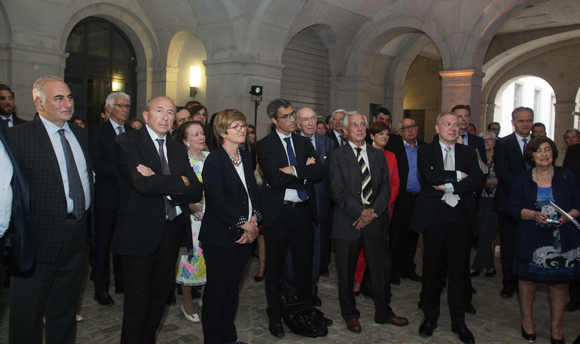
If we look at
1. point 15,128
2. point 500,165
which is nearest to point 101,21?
point 15,128

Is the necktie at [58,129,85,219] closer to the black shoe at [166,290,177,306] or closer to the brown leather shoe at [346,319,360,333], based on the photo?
the black shoe at [166,290,177,306]

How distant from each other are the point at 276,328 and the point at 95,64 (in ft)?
30.1

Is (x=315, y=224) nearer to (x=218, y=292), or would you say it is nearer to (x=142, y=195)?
(x=218, y=292)

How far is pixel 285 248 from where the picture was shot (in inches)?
159

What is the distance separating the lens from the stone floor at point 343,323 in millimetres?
3826

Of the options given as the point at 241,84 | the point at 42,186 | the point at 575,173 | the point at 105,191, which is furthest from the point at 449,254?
the point at 241,84


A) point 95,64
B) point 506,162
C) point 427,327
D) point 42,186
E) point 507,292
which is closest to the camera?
point 42,186

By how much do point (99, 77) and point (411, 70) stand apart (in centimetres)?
1302

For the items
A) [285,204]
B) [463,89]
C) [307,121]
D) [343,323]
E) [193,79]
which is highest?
[193,79]

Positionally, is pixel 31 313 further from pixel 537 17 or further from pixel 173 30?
pixel 537 17

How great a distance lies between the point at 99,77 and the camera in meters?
10.9

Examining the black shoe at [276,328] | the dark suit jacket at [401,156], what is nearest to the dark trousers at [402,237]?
the dark suit jacket at [401,156]

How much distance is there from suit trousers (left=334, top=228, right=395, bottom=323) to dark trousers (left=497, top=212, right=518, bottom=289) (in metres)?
1.70

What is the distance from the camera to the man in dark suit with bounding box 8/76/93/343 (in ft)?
9.28
